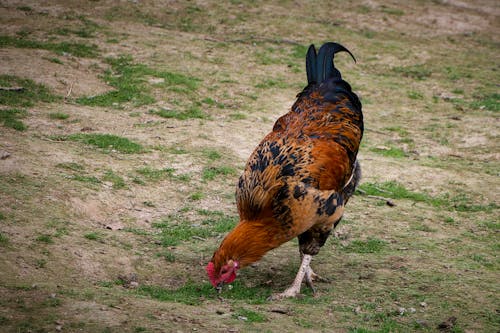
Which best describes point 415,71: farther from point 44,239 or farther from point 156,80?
point 44,239

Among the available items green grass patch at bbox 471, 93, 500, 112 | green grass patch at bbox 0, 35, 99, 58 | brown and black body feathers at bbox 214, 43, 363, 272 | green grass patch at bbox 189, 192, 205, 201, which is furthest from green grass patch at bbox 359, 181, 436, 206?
green grass patch at bbox 0, 35, 99, 58

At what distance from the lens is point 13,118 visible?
830 cm

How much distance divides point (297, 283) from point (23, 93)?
19.9 feet

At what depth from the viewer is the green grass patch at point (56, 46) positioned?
37.2 feet

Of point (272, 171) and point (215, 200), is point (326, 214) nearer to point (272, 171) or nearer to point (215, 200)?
point (272, 171)

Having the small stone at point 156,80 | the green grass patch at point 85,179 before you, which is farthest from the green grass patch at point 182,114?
the green grass patch at point 85,179

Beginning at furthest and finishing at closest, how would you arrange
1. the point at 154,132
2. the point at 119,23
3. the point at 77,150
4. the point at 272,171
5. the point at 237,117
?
the point at 119,23 < the point at 237,117 < the point at 154,132 < the point at 77,150 < the point at 272,171

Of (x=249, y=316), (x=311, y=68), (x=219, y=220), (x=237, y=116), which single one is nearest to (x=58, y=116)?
(x=237, y=116)

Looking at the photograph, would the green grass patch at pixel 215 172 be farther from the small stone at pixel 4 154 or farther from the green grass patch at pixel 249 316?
the green grass patch at pixel 249 316

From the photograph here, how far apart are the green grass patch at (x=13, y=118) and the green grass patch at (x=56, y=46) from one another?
305 centimetres

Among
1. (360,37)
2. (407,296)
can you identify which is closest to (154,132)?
(407,296)

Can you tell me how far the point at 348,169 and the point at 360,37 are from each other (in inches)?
367

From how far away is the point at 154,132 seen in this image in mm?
8891

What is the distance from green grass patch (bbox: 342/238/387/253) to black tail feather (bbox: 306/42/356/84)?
181cm
